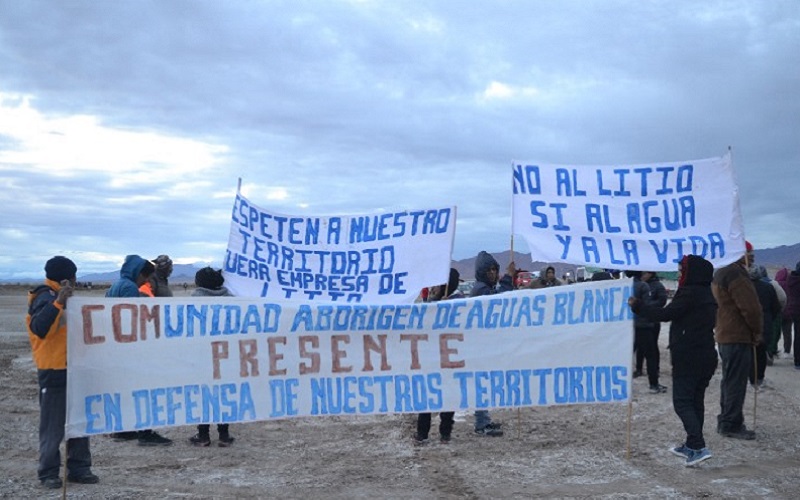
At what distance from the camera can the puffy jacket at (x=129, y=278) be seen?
8001mm

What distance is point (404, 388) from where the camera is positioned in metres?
7.62

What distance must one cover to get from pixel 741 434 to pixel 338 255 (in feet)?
16.6

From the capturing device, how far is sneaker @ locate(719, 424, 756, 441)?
8484 millimetres

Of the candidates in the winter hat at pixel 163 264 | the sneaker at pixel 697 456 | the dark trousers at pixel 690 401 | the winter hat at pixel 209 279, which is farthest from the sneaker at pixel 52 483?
the sneaker at pixel 697 456

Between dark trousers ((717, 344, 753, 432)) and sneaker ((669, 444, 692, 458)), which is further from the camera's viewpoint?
dark trousers ((717, 344, 753, 432))

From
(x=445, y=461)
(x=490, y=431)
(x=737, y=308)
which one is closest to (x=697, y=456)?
(x=737, y=308)

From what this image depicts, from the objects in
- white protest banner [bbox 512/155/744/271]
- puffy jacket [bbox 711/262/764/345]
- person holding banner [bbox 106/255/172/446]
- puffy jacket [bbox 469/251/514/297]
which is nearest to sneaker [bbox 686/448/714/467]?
puffy jacket [bbox 711/262/764/345]

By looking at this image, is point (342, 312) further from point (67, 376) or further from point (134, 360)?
point (67, 376)

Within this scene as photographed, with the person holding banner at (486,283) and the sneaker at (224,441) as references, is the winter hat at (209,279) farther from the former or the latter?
the person holding banner at (486,283)

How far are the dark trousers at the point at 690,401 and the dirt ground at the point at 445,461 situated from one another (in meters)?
0.28

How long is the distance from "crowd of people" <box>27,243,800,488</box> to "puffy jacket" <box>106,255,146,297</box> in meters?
0.01

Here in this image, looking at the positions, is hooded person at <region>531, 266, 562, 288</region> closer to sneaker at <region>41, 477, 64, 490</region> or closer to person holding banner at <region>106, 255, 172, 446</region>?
person holding banner at <region>106, 255, 172, 446</region>

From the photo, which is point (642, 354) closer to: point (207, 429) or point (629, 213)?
point (629, 213)

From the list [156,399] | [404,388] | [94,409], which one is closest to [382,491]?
[404,388]
